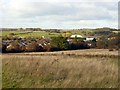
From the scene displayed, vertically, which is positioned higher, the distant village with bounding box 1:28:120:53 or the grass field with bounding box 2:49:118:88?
the grass field with bounding box 2:49:118:88

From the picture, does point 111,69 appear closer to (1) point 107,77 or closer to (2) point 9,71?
(1) point 107,77

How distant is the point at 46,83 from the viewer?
9.49m

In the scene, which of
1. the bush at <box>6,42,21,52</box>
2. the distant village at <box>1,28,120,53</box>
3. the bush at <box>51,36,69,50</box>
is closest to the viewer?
the bush at <box>6,42,21,52</box>

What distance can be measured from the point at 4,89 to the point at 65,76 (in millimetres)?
2429

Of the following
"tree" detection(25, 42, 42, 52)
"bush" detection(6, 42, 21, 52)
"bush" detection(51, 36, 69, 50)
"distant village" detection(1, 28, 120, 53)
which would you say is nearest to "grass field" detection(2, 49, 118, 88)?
"bush" detection(6, 42, 21, 52)

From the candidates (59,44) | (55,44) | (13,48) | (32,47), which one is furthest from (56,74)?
(59,44)

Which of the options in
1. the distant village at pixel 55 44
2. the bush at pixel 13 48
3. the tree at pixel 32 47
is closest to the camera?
the bush at pixel 13 48

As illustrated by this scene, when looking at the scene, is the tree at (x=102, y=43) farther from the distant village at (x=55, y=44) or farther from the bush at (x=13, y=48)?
the bush at (x=13, y=48)

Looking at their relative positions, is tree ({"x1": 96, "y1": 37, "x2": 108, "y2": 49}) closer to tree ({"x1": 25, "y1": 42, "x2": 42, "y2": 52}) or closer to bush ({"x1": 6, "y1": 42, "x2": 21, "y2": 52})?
tree ({"x1": 25, "y1": 42, "x2": 42, "y2": 52})

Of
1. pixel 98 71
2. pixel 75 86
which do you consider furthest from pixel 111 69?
pixel 75 86

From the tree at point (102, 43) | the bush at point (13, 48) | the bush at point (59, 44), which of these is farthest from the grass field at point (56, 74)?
the bush at point (59, 44)


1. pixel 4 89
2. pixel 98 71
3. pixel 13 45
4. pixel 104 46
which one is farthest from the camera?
pixel 104 46

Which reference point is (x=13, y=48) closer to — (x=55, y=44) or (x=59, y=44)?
(x=55, y=44)

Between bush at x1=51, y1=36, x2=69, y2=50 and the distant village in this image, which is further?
bush at x1=51, y1=36, x2=69, y2=50
